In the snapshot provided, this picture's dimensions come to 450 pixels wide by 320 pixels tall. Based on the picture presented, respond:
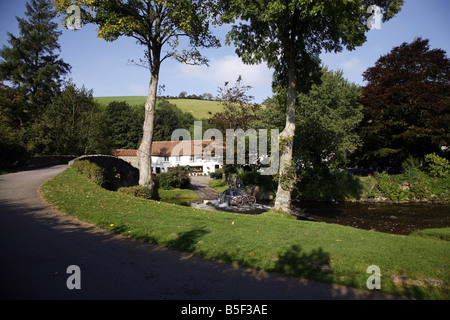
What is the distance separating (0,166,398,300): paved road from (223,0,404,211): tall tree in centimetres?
897

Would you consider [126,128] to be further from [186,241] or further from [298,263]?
[298,263]

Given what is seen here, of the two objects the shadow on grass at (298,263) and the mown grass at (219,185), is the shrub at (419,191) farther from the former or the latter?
the shadow on grass at (298,263)

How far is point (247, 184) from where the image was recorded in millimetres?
33625

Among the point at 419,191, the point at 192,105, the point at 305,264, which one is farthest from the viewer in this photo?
the point at 192,105

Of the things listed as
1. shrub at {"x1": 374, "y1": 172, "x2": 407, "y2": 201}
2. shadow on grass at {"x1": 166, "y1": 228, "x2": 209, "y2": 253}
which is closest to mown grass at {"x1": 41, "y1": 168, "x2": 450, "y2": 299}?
shadow on grass at {"x1": 166, "y1": 228, "x2": 209, "y2": 253}

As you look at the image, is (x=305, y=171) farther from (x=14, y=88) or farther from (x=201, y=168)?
(x=14, y=88)

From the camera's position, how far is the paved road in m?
4.44

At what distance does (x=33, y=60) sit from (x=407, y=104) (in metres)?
51.2

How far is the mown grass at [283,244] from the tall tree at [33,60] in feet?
128

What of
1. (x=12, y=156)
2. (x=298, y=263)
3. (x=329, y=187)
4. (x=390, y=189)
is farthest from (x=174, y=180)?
(x=298, y=263)

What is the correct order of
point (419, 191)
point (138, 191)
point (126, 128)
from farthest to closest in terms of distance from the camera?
point (126, 128) < point (419, 191) < point (138, 191)

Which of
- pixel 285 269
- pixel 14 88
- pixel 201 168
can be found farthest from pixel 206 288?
pixel 201 168

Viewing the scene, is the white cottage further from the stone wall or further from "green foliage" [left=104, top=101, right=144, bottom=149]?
the stone wall

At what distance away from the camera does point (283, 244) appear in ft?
23.2
